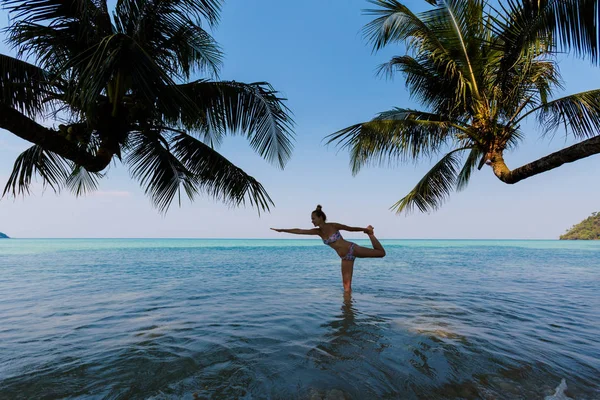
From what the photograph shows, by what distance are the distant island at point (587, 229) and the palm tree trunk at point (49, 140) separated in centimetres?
12496

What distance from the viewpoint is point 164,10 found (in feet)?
15.9

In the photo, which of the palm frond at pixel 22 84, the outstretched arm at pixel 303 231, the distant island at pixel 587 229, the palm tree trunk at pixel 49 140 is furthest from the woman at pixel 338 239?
the distant island at pixel 587 229

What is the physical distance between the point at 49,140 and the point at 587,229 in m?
131

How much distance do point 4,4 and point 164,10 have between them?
192 centimetres

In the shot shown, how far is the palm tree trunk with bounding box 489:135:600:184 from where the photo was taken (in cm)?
317

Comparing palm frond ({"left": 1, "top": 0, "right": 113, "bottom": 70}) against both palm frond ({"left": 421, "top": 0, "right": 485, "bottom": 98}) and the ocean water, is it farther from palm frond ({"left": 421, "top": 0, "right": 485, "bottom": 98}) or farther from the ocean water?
palm frond ({"left": 421, "top": 0, "right": 485, "bottom": 98})

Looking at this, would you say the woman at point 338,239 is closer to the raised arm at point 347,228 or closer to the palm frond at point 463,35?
the raised arm at point 347,228

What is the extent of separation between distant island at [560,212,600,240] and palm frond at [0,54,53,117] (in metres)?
126

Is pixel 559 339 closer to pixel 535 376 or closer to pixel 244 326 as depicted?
pixel 535 376

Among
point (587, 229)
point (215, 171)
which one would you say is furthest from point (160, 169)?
point (587, 229)

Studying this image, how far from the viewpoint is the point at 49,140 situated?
346cm

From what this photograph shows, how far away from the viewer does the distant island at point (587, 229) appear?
92.2m

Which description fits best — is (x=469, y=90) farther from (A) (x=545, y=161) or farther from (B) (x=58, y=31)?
(B) (x=58, y=31)

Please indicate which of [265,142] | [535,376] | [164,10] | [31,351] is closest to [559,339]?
[535,376]
